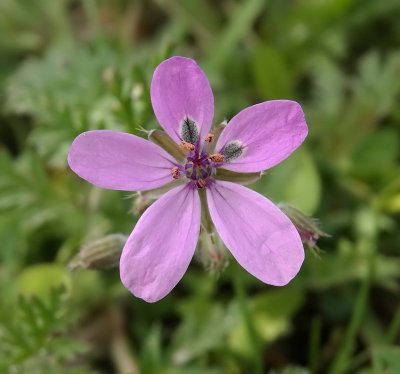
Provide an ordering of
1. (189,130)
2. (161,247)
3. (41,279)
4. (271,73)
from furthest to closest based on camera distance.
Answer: (271,73) → (41,279) → (189,130) → (161,247)

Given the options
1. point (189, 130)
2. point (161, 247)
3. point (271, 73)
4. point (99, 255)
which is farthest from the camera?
point (271, 73)

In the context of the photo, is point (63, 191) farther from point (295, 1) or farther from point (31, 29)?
point (295, 1)

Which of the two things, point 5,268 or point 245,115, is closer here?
point 245,115

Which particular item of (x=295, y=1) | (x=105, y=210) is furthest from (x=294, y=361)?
(x=295, y=1)

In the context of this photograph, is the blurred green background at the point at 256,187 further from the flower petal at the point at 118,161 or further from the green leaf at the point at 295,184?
the flower petal at the point at 118,161

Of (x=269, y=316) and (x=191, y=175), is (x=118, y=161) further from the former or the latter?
(x=269, y=316)

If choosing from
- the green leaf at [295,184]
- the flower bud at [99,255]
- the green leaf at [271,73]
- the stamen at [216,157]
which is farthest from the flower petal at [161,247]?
the green leaf at [271,73]

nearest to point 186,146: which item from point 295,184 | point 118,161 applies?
Result: point 118,161

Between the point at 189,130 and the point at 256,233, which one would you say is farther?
the point at 189,130
